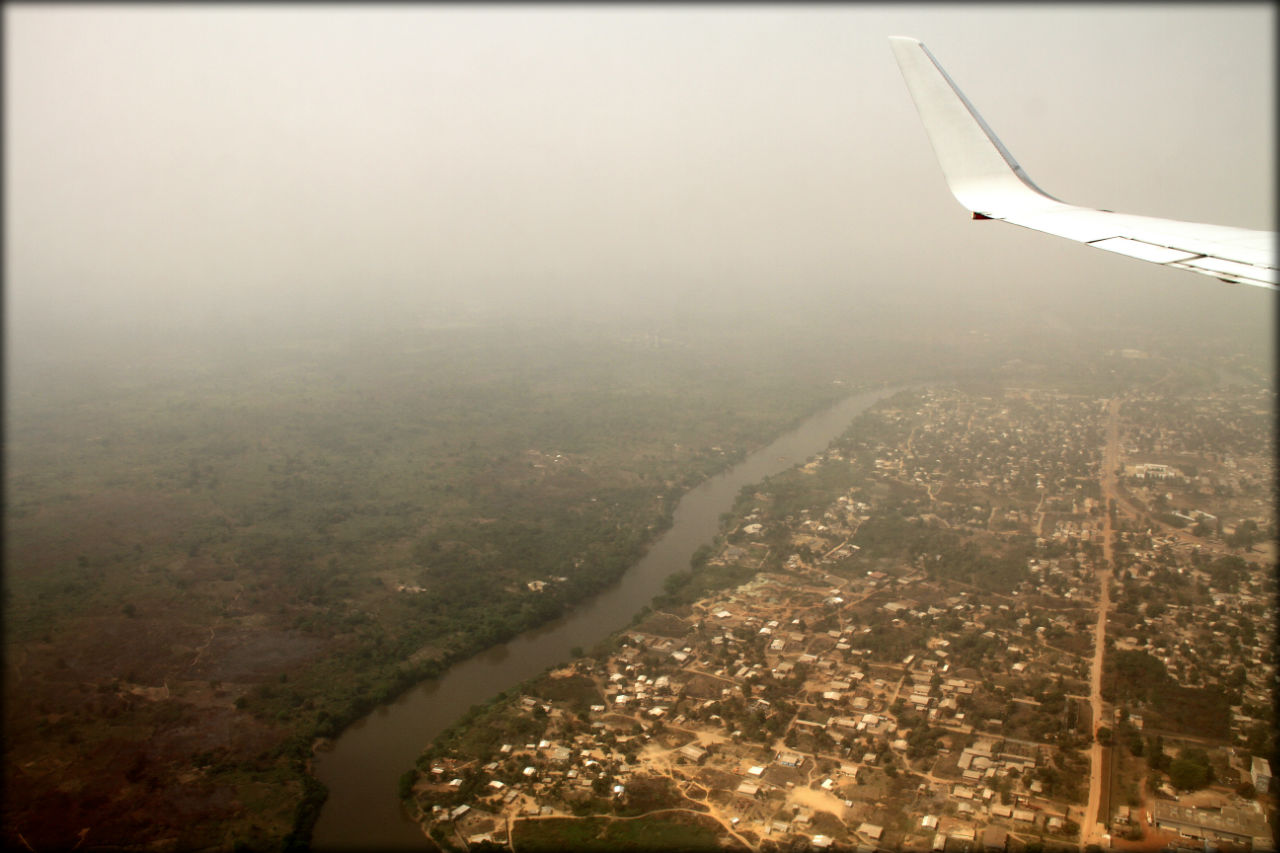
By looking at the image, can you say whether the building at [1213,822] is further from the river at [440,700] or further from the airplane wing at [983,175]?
the river at [440,700]

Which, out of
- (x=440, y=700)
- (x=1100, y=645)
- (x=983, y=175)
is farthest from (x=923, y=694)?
(x=983, y=175)

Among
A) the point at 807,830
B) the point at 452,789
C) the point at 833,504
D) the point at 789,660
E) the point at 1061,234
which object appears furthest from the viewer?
the point at 833,504

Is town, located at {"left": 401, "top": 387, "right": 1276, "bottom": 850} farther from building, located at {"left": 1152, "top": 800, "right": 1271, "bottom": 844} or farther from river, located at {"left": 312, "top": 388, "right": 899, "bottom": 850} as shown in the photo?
river, located at {"left": 312, "top": 388, "right": 899, "bottom": 850}

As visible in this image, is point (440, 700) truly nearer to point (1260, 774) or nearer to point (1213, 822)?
point (1213, 822)

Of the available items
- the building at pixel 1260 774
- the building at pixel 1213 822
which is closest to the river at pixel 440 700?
the building at pixel 1213 822

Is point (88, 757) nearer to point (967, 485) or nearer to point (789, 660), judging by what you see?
point (789, 660)

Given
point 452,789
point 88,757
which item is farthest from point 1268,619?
point 88,757
